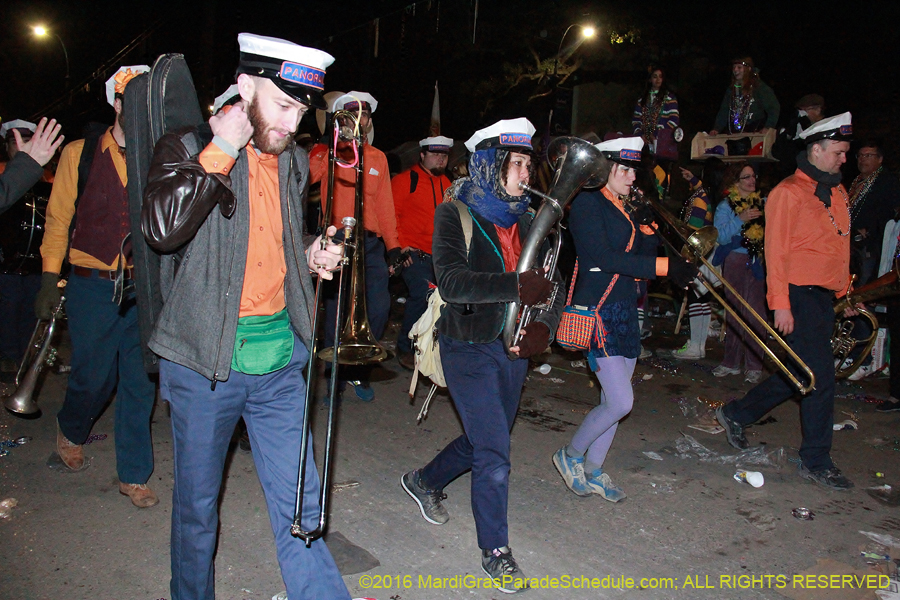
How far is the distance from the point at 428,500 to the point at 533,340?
1234 millimetres

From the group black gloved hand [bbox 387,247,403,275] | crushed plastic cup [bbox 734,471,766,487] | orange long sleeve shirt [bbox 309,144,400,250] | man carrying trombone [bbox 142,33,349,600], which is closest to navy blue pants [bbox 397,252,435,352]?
black gloved hand [bbox 387,247,403,275]

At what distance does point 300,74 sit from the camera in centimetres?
239

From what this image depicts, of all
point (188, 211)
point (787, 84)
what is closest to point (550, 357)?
point (188, 211)

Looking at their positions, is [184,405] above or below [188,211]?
below

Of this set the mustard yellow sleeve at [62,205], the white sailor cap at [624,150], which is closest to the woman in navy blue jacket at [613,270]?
the white sailor cap at [624,150]

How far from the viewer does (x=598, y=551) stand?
369cm

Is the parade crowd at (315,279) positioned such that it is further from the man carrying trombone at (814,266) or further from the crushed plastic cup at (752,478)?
the crushed plastic cup at (752,478)

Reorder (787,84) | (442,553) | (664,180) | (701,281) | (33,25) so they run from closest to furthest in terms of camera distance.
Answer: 1. (442,553)
2. (701,281)
3. (664,180)
4. (787,84)
5. (33,25)

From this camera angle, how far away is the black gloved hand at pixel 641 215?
4.20 metres

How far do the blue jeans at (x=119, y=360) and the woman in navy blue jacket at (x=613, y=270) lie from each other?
2.57m

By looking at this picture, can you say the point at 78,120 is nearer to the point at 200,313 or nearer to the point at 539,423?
the point at 539,423

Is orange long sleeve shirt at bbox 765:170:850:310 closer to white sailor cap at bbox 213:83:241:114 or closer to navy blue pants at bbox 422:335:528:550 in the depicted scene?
navy blue pants at bbox 422:335:528:550

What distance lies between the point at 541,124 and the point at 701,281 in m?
14.1

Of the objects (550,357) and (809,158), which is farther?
(550,357)
